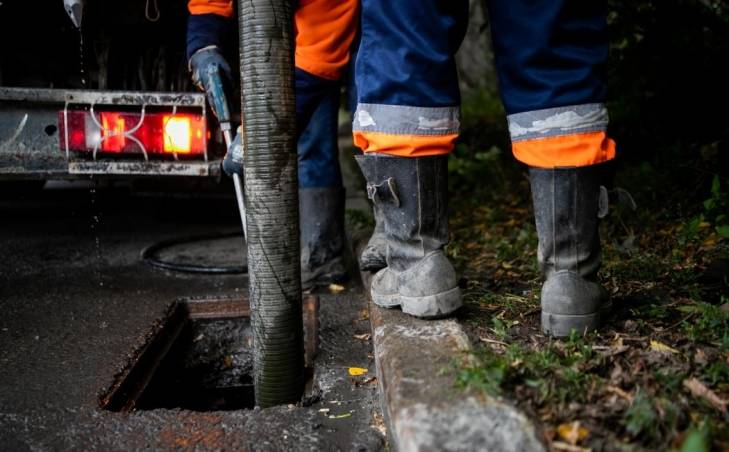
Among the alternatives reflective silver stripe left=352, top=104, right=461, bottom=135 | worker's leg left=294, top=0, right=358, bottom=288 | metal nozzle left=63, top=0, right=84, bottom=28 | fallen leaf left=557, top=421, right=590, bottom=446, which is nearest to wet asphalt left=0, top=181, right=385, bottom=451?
worker's leg left=294, top=0, right=358, bottom=288

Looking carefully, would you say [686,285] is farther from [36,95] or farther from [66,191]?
[66,191]

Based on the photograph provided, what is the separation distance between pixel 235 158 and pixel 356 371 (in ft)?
2.64

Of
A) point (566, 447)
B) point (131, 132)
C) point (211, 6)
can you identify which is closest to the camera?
point (566, 447)

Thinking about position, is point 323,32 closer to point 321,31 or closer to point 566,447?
point 321,31

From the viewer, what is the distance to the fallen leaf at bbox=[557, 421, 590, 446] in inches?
44.9

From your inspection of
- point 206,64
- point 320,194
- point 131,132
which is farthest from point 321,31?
point 131,132

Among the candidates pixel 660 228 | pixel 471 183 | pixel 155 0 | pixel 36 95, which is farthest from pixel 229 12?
pixel 471 183

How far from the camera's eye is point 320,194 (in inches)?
101

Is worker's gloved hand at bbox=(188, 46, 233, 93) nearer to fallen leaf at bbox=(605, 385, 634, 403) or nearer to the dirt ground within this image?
the dirt ground

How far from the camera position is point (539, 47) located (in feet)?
4.97

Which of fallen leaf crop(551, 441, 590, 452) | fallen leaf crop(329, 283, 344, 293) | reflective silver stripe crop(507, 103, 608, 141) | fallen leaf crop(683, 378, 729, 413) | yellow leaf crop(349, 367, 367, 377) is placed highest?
reflective silver stripe crop(507, 103, 608, 141)

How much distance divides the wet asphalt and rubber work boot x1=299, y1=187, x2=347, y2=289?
10 centimetres

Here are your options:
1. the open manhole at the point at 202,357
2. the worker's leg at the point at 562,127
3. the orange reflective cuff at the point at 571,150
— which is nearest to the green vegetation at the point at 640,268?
the worker's leg at the point at 562,127

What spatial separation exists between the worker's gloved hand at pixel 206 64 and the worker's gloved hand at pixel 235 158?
0.75 ft
